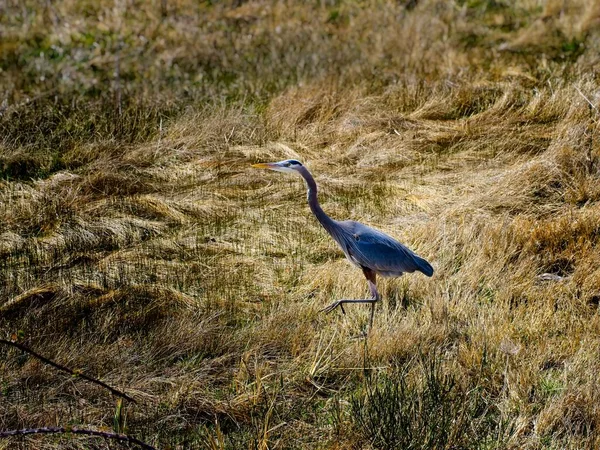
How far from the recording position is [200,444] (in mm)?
3498

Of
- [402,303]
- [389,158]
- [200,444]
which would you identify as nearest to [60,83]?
[389,158]

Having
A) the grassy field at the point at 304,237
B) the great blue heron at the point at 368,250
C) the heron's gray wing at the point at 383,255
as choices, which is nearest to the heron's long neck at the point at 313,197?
the great blue heron at the point at 368,250

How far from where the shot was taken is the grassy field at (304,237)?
146 inches

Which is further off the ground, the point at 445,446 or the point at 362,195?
the point at 445,446

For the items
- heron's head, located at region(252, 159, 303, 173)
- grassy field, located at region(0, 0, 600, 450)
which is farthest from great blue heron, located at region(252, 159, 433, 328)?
grassy field, located at region(0, 0, 600, 450)

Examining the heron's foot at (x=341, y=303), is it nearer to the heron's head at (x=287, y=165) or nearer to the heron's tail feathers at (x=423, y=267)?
the heron's tail feathers at (x=423, y=267)

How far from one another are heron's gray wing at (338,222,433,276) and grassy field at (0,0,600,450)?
0.80 ft

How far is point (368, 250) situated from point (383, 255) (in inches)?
3.3

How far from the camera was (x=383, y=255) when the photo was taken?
450cm

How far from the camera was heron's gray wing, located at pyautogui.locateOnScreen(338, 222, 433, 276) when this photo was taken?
4492mm

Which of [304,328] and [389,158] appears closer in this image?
[304,328]

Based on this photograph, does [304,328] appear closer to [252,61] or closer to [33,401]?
[33,401]

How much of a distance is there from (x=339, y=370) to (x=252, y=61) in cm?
689

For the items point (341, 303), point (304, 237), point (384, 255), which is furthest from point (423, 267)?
point (304, 237)
